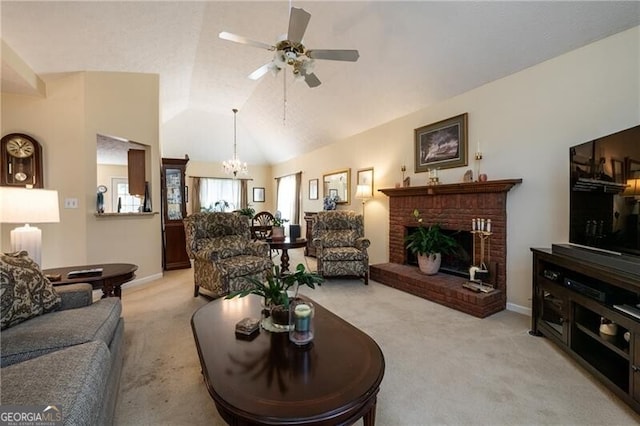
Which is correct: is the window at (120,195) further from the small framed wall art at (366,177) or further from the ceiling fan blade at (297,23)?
the ceiling fan blade at (297,23)

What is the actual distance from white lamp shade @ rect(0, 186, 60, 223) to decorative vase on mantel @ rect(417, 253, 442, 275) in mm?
3865

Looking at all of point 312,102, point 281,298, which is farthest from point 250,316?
point 312,102

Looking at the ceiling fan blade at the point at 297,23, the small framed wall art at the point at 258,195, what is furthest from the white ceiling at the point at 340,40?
the small framed wall art at the point at 258,195

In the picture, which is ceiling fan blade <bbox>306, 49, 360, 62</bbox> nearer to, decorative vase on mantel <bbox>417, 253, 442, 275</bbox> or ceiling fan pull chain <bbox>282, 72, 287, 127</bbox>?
ceiling fan pull chain <bbox>282, 72, 287, 127</bbox>

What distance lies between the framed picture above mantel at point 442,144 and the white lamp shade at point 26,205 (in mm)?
4147

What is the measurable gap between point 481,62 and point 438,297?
105 inches

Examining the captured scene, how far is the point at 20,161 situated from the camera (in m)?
3.27

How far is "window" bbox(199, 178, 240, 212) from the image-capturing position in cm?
839

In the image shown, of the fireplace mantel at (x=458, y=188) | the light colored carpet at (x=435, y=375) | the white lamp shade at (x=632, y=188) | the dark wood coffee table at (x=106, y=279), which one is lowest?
the light colored carpet at (x=435, y=375)

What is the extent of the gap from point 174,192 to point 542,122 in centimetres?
554

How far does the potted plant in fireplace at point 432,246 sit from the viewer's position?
363 cm

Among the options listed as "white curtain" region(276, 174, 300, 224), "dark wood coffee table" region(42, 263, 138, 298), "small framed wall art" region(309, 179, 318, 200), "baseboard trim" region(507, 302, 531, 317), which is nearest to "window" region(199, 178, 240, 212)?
"white curtain" region(276, 174, 300, 224)

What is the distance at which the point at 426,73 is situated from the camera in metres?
3.50

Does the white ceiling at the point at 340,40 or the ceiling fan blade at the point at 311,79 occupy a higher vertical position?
the white ceiling at the point at 340,40
